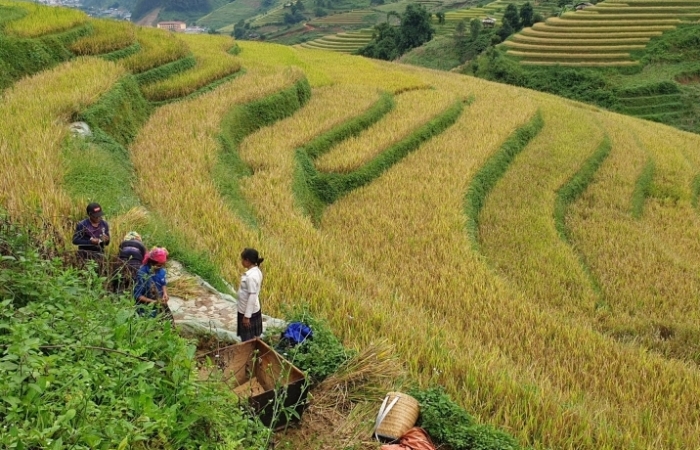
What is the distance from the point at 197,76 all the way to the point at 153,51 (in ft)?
3.72

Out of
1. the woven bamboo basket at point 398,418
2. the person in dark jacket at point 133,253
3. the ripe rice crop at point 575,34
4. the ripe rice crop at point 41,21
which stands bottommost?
the ripe rice crop at point 575,34

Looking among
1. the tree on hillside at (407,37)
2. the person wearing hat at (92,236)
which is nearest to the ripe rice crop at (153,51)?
the person wearing hat at (92,236)

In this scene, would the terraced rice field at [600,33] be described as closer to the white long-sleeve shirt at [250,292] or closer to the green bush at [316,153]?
the green bush at [316,153]

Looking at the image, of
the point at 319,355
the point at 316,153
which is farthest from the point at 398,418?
the point at 316,153

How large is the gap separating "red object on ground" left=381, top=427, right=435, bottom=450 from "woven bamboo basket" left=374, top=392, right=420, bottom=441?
0.03 m

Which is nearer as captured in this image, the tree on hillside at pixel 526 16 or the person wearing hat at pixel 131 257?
the person wearing hat at pixel 131 257

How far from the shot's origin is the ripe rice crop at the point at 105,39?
1110 cm

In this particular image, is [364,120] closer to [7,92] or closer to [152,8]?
[7,92]

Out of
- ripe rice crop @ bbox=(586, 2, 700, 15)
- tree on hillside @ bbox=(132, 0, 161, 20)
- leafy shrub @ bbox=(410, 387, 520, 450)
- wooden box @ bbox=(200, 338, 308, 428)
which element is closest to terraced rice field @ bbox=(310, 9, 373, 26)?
ripe rice crop @ bbox=(586, 2, 700, 15)

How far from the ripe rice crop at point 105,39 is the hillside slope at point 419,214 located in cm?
19

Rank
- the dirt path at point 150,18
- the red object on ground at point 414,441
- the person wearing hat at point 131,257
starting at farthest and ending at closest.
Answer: the dirt path at point 150,18 < the person wearing hat at point 131,257 < the red object on ground at point 414,441

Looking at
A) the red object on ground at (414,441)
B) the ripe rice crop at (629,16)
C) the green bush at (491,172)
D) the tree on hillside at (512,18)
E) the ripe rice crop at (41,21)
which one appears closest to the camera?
the red object on ground at (414,441)

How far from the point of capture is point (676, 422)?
13.7ft

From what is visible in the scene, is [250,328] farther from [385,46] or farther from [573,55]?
[385,46]
